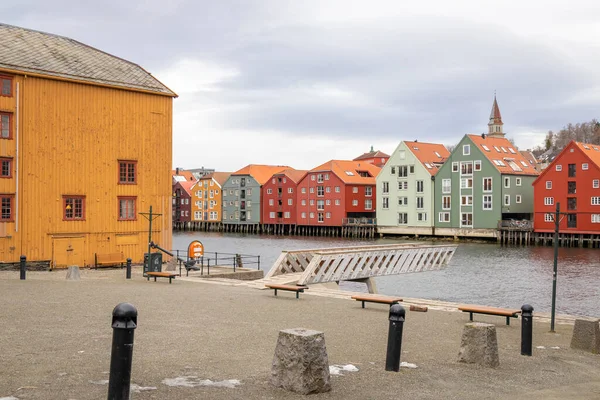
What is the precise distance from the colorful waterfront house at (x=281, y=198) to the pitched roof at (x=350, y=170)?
8679 mm

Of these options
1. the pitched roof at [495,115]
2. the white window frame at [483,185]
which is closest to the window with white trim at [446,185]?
the white window frame at [483,185]

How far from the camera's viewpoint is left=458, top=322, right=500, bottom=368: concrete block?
11.1m

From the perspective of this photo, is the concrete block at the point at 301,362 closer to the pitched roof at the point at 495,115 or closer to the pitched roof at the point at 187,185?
the pitched roof at the point at 187,185

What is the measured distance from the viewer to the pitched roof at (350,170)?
108562 mm

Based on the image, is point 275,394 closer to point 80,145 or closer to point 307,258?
point 307,258

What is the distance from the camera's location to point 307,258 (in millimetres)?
29922

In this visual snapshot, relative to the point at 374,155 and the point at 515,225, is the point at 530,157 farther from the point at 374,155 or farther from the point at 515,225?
the point at 515,225

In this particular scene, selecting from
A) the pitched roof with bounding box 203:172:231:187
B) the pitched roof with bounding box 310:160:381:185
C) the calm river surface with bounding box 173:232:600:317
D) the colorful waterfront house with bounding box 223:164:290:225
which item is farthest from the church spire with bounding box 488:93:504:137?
the calm river surface with bounding box 173:232:600:317

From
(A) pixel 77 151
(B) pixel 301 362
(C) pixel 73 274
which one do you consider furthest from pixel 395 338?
(A) pixel 77 151

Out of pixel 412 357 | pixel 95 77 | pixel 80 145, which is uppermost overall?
pixel 95 77

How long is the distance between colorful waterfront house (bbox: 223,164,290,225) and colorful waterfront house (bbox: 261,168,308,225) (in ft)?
8.02

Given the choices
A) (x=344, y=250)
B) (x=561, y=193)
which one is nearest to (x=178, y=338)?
(x=344, y=250)

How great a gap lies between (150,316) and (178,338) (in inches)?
135

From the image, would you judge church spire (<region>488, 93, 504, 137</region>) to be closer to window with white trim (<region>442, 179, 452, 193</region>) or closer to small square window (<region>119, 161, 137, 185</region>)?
window with white trim (<region>442, 179, 452, 193</region>)
